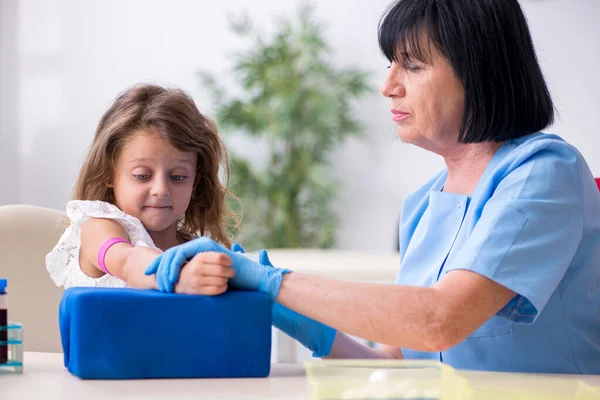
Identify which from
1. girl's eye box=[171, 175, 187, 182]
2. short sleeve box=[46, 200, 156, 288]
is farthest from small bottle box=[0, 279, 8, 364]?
girl's eye box=[171, 175, 187, 182]

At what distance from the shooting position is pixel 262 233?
543cm

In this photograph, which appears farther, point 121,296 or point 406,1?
point 406,1

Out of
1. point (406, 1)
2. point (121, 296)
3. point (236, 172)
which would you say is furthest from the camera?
point (236, 172)

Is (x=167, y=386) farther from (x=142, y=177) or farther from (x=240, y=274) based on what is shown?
(x=142, y=177)

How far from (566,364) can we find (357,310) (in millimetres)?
398

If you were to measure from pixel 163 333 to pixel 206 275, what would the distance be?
10 cm

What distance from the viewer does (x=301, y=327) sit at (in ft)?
4.17

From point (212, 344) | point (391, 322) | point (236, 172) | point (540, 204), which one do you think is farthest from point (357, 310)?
point (236, 172)

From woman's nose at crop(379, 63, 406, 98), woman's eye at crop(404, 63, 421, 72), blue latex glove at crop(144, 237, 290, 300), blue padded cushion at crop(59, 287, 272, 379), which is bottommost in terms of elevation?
blue padded cushion at crop(59, 287, 272, 379)

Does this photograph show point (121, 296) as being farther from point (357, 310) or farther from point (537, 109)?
point (537, 109)

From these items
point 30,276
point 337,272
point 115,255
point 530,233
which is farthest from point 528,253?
point 337,272

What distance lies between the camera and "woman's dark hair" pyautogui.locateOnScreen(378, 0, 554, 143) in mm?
1282

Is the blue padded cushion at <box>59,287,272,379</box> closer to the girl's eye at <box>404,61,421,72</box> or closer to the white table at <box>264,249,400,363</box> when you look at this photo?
the girl's eye at <box>404,61,421,72</box>

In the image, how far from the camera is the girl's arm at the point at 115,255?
1.30m
